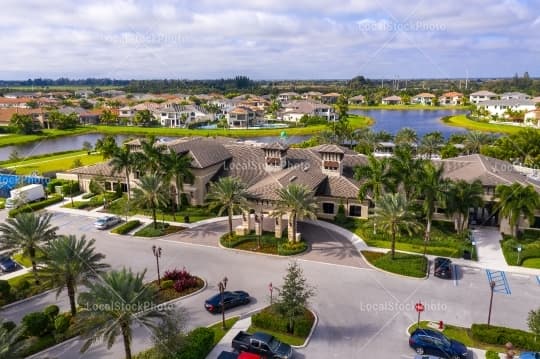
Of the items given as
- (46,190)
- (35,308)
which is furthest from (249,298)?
(46,190)

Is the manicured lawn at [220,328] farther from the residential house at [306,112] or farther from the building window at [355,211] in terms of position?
the residential house at [306,112]

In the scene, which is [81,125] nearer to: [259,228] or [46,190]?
[46,190]

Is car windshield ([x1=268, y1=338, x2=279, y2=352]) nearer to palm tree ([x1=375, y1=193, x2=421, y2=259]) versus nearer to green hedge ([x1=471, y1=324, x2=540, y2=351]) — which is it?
green hedge ([x1=471, y1=324, x2=540, y2=351])

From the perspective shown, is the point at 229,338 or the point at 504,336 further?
the point at 229,338

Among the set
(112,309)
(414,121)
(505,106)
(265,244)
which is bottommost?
(265,244)

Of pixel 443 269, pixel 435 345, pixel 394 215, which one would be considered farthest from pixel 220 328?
pixel 443 269

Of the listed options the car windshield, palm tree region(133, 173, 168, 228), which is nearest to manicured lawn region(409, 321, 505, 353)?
the car windshield

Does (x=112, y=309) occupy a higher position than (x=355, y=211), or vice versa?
(x=112, y=309)

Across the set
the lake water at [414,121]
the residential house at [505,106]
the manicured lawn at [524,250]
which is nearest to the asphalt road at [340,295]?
the manicured lawn at [524,250]

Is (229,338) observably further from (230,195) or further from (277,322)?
(230,195)
